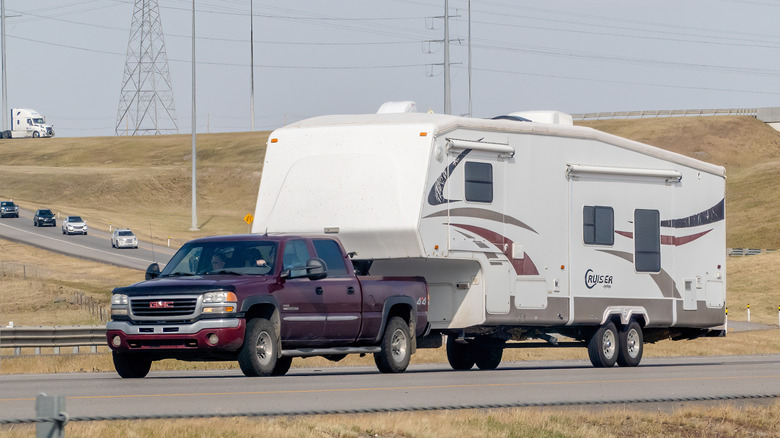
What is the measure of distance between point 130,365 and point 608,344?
28.8 ft

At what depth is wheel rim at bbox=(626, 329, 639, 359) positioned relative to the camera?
74.2ft

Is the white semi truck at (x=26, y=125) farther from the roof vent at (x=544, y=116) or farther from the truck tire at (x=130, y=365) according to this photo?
the truck tire at (x=130, y=365)

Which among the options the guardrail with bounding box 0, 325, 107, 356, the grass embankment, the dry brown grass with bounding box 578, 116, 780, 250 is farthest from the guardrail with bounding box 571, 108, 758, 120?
the guardrail with bounding box 0, 325, 107, 356

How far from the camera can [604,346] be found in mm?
22156

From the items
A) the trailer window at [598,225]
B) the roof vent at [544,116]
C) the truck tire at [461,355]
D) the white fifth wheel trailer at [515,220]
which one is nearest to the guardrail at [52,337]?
the truck tire at [461,355]

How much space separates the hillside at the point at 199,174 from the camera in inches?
3770

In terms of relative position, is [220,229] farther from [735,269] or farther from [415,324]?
[415,324]

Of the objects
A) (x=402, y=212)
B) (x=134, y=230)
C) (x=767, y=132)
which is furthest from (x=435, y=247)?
(x=767, y=132)

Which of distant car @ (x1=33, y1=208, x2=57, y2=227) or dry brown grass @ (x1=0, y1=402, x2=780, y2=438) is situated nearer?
dry brown grass @ (x1=0, y1=402, x2=780, y2=438)

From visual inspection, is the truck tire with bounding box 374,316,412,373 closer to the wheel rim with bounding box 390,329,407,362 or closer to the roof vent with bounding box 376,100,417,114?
the wheel rim with bounding box 390,329,407,362

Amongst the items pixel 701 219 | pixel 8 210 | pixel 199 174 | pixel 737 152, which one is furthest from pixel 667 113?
pixel 701 219

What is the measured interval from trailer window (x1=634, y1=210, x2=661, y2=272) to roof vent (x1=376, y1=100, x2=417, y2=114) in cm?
476

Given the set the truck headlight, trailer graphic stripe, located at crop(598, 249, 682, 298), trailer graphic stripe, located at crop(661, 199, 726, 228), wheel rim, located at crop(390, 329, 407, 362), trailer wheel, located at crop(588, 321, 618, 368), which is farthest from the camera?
trailer graphic stripe, located at crop(661, 199, 726, 228)

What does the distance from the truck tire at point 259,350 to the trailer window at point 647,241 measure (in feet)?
26.2
